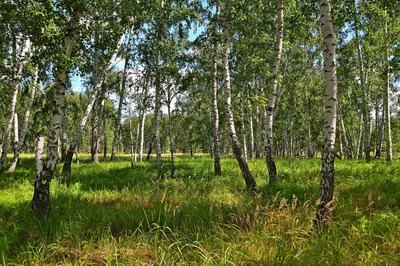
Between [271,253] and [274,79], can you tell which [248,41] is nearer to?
[274,79]

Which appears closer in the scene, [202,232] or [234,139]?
[202,232]

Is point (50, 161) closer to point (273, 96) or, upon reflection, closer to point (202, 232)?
point (202, 232)

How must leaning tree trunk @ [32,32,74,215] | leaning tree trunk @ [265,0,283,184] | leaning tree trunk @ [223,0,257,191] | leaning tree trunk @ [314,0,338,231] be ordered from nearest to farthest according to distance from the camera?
1. leaning tree trunk @ [314,0,338,231]
2. leaning tree trunk @ [32,32,74,215]
3. leaning tree trunk @ [223,0,257,191]
4. leaning tree trunk @ [265,0,283,184]

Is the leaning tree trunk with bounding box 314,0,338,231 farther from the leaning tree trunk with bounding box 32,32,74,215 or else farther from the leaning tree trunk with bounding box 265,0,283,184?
the leaning tree trunk with bounding box 32,32,74,215

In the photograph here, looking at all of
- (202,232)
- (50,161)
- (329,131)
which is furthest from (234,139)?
(50,161)

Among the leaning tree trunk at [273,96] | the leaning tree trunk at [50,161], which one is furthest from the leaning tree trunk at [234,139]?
the leaning tree trunk at [50,161]

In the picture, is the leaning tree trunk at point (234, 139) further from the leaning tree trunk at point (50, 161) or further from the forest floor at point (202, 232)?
the leaning tree trunk at point (50, 161)

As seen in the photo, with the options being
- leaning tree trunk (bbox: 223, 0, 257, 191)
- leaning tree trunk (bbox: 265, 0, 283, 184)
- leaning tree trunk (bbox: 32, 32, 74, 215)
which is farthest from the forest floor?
leaning tree trunk (bbox: 265, 0, 283, 184)

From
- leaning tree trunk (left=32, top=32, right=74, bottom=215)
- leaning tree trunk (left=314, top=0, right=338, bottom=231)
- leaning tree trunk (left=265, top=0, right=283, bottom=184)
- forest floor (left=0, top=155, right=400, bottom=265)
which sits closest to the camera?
forest floor (left=0, top=155, right=400, bottom=265)

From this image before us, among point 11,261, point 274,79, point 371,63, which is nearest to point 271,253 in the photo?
point 11,261

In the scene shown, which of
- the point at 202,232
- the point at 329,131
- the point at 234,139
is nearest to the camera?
the point at 329,131

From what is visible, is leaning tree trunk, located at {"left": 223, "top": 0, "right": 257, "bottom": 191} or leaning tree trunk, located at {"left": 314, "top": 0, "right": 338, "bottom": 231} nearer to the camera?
leaning tree trunk, located at {"left": 314, "top": 0, "right": 338, "bottom": 231}

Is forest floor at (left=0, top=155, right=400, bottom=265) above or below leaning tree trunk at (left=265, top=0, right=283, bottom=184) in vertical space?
below

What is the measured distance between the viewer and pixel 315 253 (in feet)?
11.6
